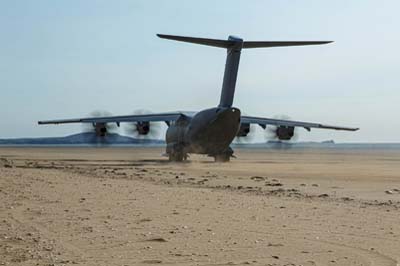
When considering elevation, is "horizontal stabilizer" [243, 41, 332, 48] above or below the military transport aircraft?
above

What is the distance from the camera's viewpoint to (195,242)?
927cm

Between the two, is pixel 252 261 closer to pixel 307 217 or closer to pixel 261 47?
pixel 307 217

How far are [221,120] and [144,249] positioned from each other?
26.5 metres

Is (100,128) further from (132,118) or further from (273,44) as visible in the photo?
(273,44)

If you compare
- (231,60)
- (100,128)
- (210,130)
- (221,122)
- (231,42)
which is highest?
(231,42)

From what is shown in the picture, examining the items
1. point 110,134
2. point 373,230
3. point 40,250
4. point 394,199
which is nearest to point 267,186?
point 394,199

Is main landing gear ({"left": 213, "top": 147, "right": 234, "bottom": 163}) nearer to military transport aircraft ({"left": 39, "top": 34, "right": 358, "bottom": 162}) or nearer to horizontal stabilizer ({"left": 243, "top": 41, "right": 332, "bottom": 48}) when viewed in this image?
military transport aircraft ({"left": 39, "top": 34, "right": 358, "bottom": 162})

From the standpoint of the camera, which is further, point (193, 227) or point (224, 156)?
point (224, 156)

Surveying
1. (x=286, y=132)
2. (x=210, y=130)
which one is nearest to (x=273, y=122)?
(x=286, y=132)

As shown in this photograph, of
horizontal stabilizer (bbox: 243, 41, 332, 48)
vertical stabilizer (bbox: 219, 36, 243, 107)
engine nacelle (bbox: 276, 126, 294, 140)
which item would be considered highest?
horizontal stabilizer (bbox: 243, 41, 332, 48)

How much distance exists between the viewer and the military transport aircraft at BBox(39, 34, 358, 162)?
34594 millimetres

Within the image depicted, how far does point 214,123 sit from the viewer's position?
35438mm

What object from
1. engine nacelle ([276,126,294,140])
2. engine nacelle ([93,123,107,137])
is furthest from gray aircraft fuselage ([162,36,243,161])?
engine nacelle ([276,126,294,140])

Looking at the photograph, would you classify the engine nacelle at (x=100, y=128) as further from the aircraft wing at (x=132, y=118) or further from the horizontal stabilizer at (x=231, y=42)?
the horizontal stabilizer at (x=231, y=42)
